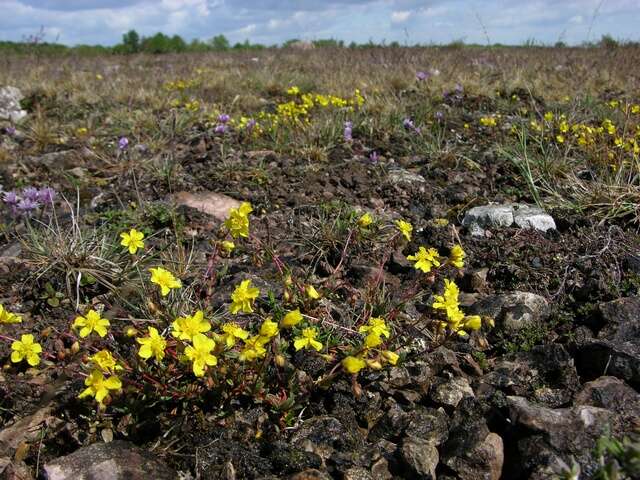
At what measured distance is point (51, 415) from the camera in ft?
7.14

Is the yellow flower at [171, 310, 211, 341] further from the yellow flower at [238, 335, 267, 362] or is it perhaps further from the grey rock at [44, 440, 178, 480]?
the grey rock at [44, 440, 178, 480]

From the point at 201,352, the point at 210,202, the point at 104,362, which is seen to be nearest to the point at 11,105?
the point at 210,202

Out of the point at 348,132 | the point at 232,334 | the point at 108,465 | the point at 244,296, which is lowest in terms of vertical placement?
the point at 108,465

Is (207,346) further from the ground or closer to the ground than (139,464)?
further from the ground

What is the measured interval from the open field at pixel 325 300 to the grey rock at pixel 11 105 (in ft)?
3.41

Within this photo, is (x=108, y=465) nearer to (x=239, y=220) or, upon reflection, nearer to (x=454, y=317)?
(x=239, y=220)

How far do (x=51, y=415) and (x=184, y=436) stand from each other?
23.3 inches

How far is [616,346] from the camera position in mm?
2262

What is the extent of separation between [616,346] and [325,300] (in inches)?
53.8

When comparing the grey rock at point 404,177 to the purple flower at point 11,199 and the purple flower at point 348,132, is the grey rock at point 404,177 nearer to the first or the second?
the purple flower at point 348,132

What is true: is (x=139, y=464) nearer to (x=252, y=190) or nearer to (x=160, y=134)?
(x=252, y=190)

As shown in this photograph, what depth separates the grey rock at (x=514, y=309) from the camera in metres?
2.63

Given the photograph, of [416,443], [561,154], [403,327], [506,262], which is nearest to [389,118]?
[561,154]

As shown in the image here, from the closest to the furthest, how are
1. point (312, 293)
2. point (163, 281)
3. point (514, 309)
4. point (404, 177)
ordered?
point (163, 281), point (312, 293), point (514, 309), point (404, 177)
